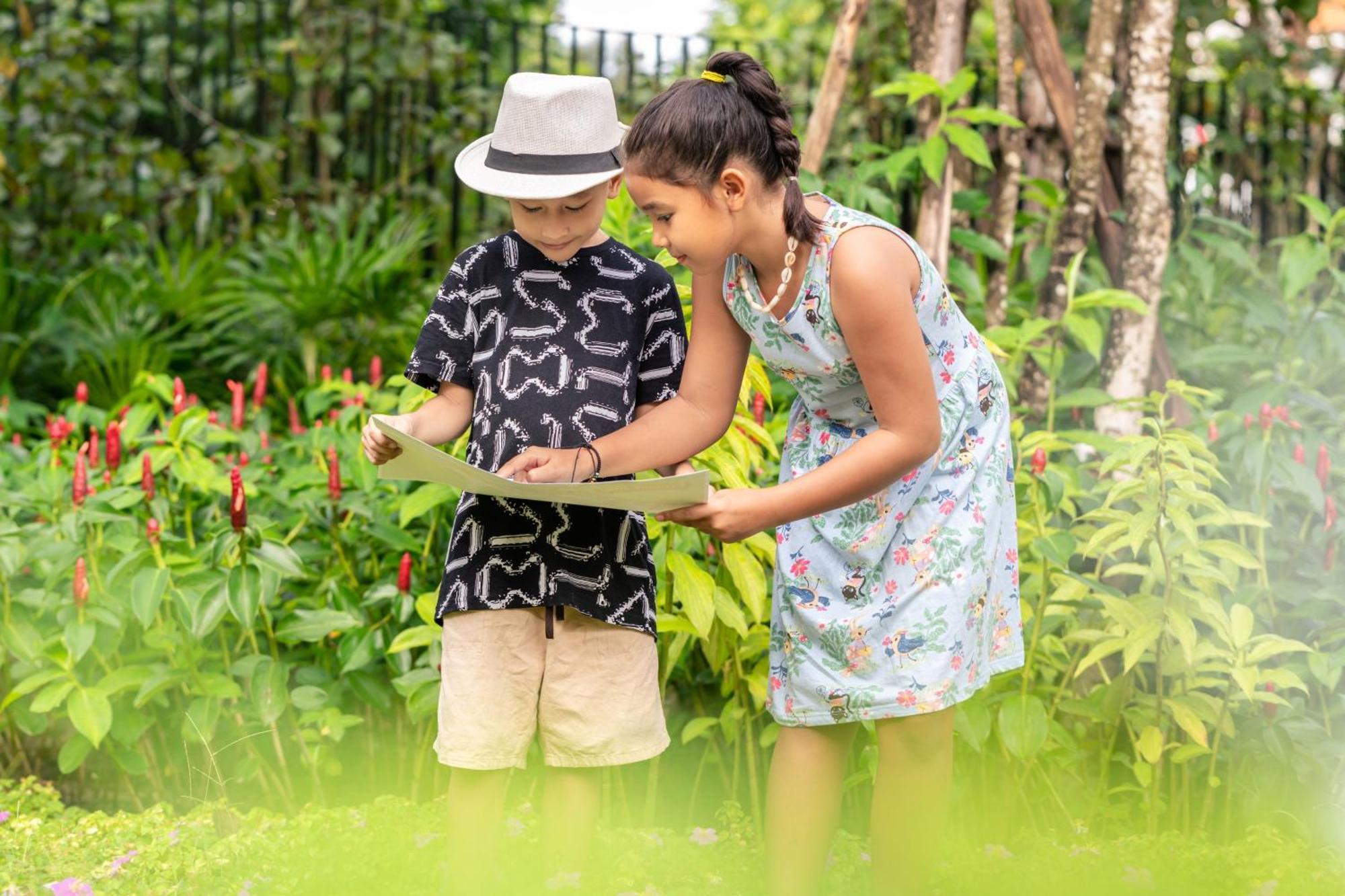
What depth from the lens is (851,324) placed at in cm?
204

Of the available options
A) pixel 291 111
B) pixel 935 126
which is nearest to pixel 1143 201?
pixel 935 126

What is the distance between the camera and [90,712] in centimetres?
273

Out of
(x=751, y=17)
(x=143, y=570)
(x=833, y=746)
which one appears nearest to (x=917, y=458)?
(x=833, y=746)

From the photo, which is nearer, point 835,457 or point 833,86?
point 835,457

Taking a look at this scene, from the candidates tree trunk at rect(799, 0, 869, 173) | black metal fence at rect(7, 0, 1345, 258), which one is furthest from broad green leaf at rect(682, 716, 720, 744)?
black metal fence at rect(7, 0, 1345, 258)

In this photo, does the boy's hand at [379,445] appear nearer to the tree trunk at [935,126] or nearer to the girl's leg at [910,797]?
the girl's leg at [910,797]

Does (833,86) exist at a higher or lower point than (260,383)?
higher

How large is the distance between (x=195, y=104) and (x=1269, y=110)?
5740mm

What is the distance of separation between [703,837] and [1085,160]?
229 cm

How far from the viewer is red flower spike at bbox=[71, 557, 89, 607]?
2736 millimetres

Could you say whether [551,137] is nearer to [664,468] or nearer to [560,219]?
[560,219]

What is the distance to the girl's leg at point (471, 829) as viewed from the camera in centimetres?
235

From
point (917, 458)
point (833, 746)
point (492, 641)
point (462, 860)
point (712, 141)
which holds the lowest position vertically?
point (462, 860)

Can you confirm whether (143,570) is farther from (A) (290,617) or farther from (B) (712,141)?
(B) (712,141)
